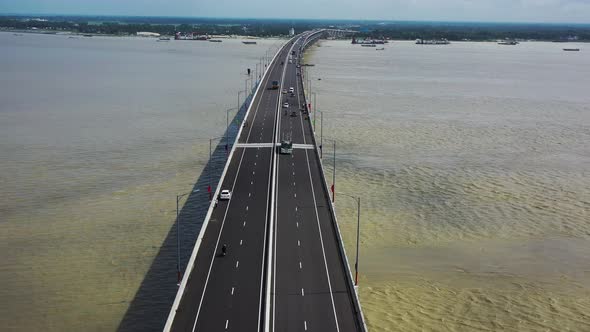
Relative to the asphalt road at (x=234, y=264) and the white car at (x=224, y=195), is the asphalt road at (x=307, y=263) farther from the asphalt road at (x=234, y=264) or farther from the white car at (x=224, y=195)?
the white car at (x=224, y=195)

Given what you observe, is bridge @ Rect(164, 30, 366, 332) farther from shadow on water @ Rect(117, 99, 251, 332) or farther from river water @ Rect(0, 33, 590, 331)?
river water @ Rect(0, 33, 590, 331)

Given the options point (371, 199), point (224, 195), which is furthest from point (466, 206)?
point (224, 195)

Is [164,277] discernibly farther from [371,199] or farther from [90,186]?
[371,199]

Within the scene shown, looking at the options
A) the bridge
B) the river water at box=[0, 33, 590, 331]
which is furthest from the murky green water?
the bridge

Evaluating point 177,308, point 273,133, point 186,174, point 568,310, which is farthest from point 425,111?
point 177,308

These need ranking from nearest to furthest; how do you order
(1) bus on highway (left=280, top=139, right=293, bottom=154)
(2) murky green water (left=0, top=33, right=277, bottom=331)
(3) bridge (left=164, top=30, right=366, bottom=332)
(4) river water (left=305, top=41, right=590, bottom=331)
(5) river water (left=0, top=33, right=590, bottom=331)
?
(3) bridge (left=164, top=30, right=366, bottom=332) → (2) murky green water (left=0, top=33, right=277, bottom=331) → (5) river water (left=0, top=33, right=590, bottom=331) → (4) river water (left=305, top=41, right=590, bottom=331) → (1) bus on highway (left=280, top=139, right=293, bottom=154)

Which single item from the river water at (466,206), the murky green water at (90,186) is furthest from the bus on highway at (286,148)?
the murky green water at (90,186)
